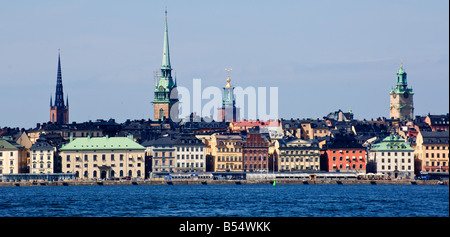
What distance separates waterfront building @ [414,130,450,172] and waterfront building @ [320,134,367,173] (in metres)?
5.72

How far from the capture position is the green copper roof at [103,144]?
96062mm

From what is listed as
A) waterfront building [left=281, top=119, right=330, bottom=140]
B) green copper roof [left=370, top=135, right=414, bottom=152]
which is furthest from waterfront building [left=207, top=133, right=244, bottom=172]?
waterfront building [left=281, top=119, right=330, bottom=140]

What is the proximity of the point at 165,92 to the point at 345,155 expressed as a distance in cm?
4728

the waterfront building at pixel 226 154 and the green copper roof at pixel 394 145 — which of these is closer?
the green copper roof at pixel 394 145

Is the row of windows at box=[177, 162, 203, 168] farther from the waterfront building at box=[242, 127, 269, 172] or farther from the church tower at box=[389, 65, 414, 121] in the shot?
the church tower at box=[389, 65, 414, 121]

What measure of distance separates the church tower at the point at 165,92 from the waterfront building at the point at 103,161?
43.6 m

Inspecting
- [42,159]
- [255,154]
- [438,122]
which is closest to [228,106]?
[438,122]

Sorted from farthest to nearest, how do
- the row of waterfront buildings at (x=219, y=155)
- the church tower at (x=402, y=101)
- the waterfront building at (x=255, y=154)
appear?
the church tower at (x=402, y=101)
the waterfront building at (x=255, y=154)
the row of waterfront buildings at (x=219, y=155)

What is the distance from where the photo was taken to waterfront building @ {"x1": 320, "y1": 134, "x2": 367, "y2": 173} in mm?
98694

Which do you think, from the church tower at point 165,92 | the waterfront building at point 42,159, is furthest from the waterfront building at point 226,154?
the church tower at point 165,92

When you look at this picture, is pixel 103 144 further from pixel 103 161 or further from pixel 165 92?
pixel 165 92

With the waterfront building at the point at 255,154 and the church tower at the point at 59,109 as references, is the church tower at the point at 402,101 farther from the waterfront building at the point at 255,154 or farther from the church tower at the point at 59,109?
the church tower at the point at 59,109
